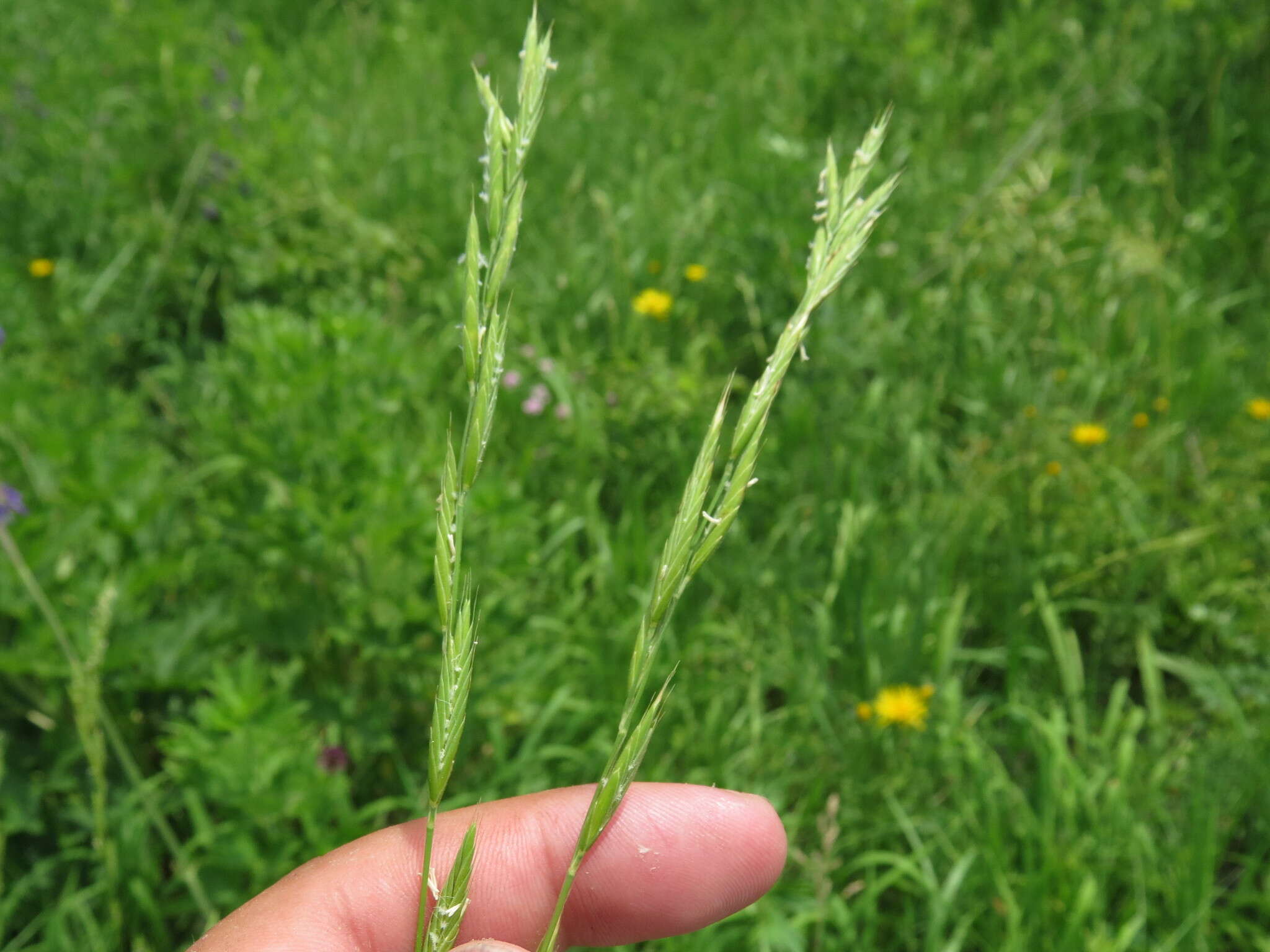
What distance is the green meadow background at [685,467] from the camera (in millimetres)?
1854

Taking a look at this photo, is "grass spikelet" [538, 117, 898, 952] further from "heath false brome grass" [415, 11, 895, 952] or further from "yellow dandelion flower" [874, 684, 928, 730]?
"yellow dandelion flower" [874, 684, 928, 730]

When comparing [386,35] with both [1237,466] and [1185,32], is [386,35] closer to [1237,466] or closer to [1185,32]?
[1185,32]

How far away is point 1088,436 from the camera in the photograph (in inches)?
105

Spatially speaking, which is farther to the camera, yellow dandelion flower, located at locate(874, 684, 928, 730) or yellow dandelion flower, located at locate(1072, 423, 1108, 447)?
yellow dandelion flower, located at locate(1072, 423, 1108, 447)

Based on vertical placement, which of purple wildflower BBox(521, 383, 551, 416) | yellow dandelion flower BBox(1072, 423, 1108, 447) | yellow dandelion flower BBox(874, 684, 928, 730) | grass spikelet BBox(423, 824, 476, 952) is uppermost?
yellow dandelion flower BBox(1072, 423, 1108, 447)

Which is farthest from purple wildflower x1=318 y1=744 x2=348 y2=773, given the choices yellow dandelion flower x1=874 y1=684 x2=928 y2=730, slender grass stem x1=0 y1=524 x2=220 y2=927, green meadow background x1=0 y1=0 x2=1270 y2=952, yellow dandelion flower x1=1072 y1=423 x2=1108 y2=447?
yellow dandelion flower x1=1072 y1=423 x2=1108 y2=447

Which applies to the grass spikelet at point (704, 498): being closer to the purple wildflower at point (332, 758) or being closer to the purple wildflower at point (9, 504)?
the purple wildflower at point (332, 758)

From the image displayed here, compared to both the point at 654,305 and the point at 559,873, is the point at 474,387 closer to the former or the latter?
the point at 559,873

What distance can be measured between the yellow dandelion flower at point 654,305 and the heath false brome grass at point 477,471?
2304mm

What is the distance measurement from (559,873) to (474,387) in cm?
77

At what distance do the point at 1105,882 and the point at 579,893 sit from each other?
1.24m

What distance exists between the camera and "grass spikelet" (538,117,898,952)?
71cm

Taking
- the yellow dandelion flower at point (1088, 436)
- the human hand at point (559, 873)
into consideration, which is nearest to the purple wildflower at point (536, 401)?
the yellow dandelion flower at point (1088, 436)

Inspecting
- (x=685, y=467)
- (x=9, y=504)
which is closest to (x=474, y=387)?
(x=9, y=504)
